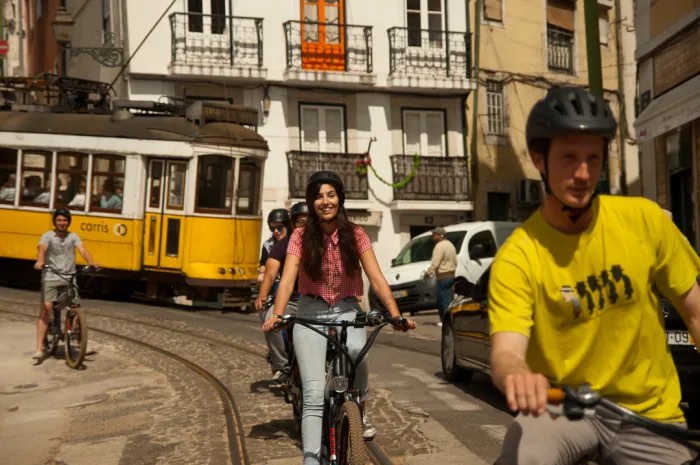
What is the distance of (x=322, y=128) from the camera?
31.0 m

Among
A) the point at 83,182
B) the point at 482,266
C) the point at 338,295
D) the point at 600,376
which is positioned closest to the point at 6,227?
the point at 83,182

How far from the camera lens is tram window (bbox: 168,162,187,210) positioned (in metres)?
21.0

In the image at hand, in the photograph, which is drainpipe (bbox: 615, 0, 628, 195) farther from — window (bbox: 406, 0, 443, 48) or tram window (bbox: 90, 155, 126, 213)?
tram window (bbox: 90, 155, 126, 213)

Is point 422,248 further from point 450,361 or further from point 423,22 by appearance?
point 450,361

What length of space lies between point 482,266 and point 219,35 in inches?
441

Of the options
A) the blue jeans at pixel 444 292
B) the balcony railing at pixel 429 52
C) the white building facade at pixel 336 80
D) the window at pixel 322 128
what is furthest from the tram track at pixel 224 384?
the balcony railing at pixel 429 52

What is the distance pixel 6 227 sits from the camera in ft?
72.1

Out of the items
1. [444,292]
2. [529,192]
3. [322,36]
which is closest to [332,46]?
[322,36]

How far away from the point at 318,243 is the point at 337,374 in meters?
0.70

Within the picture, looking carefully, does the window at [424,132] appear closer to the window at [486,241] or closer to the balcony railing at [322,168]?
the balcony railing at [322,168]

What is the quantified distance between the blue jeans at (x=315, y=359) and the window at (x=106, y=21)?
977 inches

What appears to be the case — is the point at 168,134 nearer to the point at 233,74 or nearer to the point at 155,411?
the point at 233,74

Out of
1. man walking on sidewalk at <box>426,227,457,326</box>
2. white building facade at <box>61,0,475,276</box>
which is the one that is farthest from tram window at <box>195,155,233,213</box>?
white building facade at <box>61,0,475,276</box>

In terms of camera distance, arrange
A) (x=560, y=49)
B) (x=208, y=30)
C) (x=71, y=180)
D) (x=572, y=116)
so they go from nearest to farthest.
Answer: (x=572, y=116) < (x=71, y=180) < (x=208, y=30) < (x=560, y=49)
